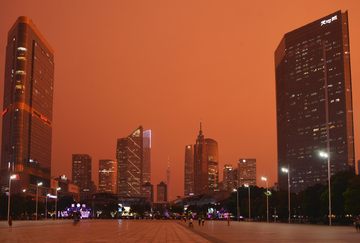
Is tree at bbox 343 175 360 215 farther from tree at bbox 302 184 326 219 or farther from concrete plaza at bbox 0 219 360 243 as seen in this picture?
tree at bbox 302 184 326 219

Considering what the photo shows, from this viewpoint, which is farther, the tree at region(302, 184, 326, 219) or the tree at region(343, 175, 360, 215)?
the tree at region(302, 184, 326, 219)

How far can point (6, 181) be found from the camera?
191125 millimetres

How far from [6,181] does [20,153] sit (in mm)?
15346

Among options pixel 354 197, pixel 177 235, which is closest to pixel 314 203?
pixel 354 197

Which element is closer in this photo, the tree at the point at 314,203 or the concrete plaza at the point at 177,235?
the concrete plaza at the point at 177,235

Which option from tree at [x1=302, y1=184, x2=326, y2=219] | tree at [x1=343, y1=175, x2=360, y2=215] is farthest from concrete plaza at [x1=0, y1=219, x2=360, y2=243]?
tree at [x1=302, y1=184, x2=326, y2=219]

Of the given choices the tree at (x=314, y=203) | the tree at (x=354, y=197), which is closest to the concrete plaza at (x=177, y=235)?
the tree at (x=354, y=197)

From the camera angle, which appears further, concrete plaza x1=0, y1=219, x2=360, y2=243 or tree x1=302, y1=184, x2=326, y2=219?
tree x1=302, y1=184, x2=326, y2=219

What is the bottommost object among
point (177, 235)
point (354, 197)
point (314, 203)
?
Result: point (314, 203)

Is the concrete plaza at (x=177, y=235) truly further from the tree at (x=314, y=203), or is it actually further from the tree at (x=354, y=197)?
the tree at (x=314, y=203)

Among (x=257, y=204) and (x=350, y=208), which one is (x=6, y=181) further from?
(x=350, y=208)

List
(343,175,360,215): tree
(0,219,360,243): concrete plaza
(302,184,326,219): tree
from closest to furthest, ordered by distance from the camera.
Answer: (0,219,360,243): concrete plaza → (343,175,360,215): tree → (302,184,326,219): tree

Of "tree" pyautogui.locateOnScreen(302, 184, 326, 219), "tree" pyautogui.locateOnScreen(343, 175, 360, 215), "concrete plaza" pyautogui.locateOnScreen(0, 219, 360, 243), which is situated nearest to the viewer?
"concrete plaza" pyautogui.locateOnScreen(0, 219, 360, 243)

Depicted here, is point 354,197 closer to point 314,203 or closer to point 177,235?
point 314,203
